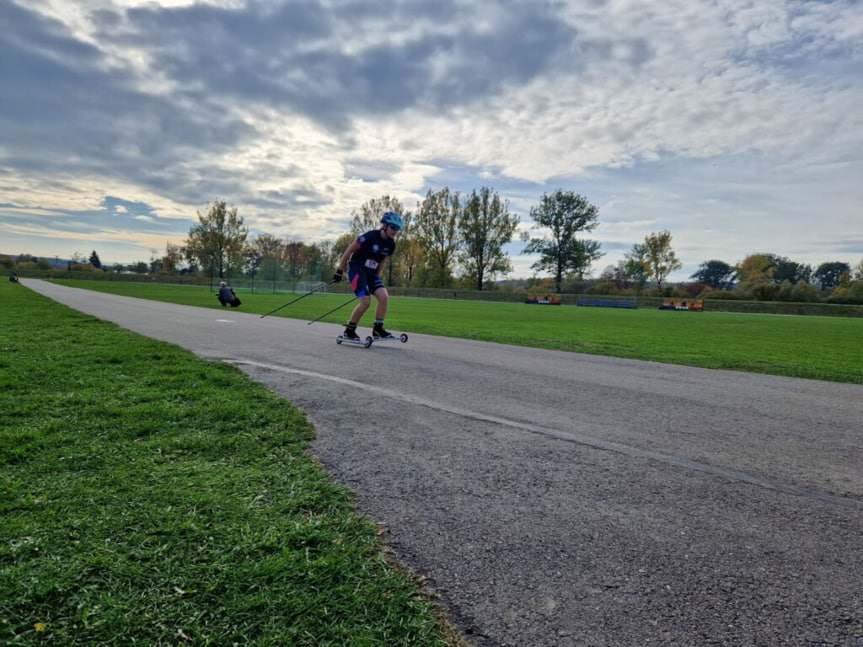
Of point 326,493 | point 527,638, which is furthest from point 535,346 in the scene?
point 527,638

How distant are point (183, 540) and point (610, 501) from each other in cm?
217

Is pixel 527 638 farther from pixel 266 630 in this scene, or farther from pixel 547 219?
pixel 547 219

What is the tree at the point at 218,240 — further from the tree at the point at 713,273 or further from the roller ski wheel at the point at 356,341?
the tree at the point at 713,273

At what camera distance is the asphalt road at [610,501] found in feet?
5.57

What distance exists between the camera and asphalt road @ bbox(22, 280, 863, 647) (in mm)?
1699

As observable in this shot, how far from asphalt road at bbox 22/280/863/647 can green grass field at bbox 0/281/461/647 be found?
0.80 feet

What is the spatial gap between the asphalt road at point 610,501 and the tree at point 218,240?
252ft

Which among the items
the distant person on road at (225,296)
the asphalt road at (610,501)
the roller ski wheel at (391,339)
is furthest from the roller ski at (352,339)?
the distant person on road at (225,296)

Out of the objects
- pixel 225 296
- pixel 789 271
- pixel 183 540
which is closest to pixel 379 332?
A: pixel 183 540

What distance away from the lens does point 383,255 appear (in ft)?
29.2

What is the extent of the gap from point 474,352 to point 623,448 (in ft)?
16.4

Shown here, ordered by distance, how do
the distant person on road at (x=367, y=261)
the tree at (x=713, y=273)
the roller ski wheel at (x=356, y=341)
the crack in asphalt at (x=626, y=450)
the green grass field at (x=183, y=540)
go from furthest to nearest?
the tree at (x=713, y=273) < the distant person on road at (x=367, y=261) < the roller ski wheel at (x=356, y=341) < the crack in asphalt at (x=626, y=450) < the green grass field at (x=183, y=540)

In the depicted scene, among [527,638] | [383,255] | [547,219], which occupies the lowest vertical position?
[527,638]

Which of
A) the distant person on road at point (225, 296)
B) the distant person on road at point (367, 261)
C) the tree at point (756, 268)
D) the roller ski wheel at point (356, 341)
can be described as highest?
the tree at point (756, 268)
